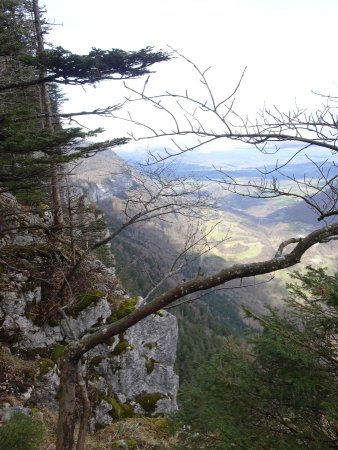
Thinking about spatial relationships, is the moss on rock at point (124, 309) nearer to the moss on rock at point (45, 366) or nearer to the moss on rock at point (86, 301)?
the moss on rock at point (86, 301)

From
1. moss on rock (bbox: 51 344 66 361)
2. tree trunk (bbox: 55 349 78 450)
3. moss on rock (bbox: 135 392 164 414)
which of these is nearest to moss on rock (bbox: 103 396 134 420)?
moss on rock (bbox: 135 392 164 414)

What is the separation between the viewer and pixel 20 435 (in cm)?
534

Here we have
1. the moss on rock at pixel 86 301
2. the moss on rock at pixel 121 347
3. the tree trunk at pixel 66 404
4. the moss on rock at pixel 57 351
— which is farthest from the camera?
the moss on rock at pixel 121 347

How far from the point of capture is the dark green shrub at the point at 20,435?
5.21 m

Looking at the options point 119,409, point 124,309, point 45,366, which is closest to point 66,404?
point 45,366

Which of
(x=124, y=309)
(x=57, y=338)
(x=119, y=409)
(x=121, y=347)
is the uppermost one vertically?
(x=124, y=309)

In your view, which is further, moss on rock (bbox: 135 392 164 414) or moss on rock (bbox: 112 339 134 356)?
moss on rock (bbox: 112 339 134 356)

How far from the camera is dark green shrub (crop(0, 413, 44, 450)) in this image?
5.21 meters

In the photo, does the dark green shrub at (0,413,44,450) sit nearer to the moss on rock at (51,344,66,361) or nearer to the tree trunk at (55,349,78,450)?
the tree trunk at (55,349,78,450)

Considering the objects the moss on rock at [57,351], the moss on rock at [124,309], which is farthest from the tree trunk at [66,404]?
the moss on rock at [124,309]

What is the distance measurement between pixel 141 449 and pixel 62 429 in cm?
385

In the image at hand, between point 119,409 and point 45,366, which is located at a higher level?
point 45,366

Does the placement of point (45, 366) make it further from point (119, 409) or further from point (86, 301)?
point (119, 409)

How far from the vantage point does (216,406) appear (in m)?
5.37
